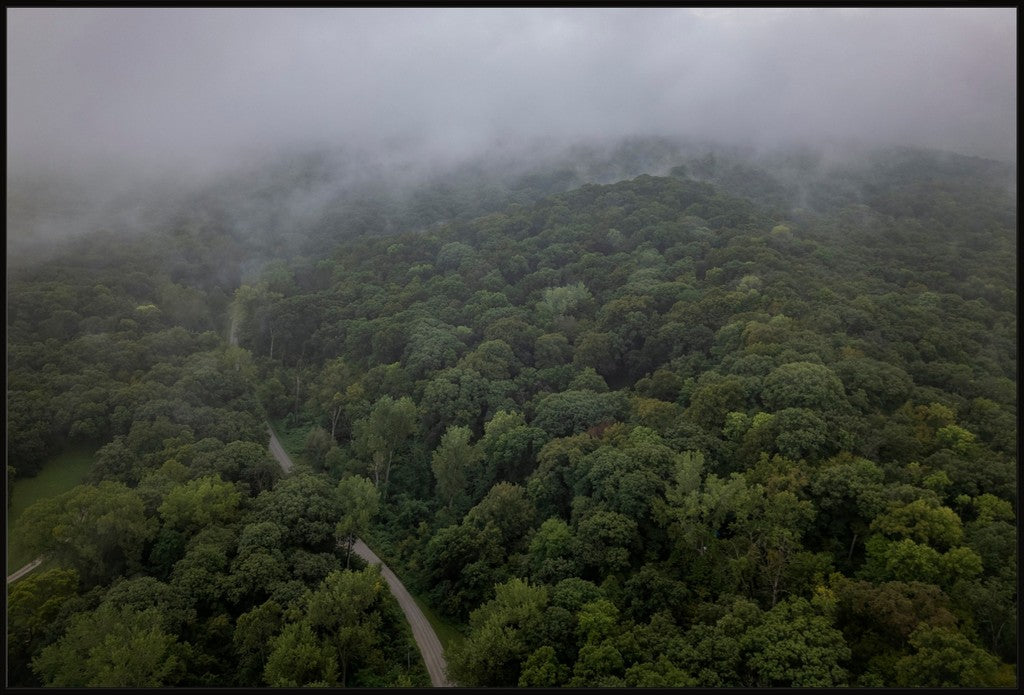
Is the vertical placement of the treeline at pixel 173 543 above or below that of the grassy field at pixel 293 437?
above

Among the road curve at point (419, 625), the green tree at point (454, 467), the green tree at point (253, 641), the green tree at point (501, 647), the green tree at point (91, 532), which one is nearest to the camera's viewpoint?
the green tree at point (501, 647)

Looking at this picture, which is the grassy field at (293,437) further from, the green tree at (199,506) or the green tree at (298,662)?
the green tree at (298,662)

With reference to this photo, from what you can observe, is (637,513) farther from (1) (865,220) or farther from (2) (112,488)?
(1) (865,220)

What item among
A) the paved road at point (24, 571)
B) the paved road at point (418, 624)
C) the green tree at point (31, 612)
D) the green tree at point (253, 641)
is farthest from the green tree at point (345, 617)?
the paved road at point (24, 571)

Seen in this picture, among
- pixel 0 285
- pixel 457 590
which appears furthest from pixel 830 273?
pixel 0 285

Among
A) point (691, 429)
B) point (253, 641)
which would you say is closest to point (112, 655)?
point (253, 641)

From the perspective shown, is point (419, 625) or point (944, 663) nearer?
point (944, 663)

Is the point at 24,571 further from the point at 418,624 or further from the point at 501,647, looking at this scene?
the point at 501,647
